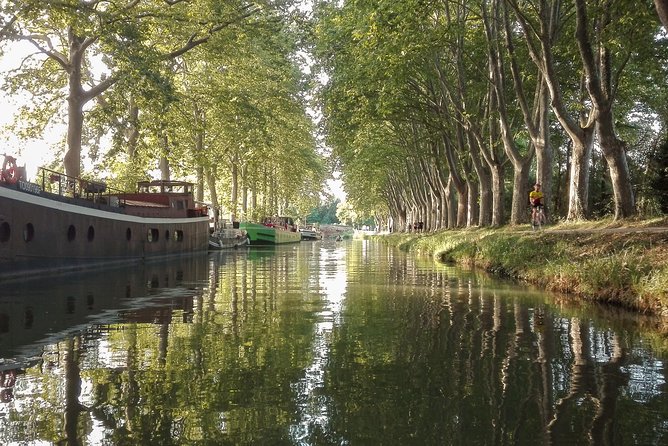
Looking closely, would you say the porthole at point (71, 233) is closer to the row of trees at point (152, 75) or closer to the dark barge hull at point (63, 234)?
the dark barge hull at point (63, 234)

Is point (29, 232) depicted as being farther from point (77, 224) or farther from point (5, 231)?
point (77, 224)

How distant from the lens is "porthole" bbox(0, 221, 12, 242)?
606 inches

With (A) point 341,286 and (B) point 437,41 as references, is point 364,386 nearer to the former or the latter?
(A) point 341,286

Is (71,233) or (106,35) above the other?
(106,35)

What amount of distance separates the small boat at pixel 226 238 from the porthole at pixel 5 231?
24.4 m

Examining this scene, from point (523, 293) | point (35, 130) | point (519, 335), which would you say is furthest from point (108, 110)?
point (519, 335)

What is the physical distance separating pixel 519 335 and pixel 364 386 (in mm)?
3100

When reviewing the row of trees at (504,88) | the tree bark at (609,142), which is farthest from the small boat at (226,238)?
the tree bark at (609,142)

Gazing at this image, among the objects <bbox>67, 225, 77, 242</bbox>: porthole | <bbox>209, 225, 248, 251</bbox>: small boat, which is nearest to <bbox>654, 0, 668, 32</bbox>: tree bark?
<bbox>67, 225, 77, 242</bbox>: porthole

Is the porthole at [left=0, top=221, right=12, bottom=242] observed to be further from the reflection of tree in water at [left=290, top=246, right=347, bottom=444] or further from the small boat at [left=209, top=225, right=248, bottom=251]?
the small boat at [left=209, top=225, right=248, bottom=251]

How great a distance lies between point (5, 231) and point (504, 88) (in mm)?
16567

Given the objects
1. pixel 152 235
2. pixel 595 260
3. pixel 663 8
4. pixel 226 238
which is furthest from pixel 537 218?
pixel 226 238

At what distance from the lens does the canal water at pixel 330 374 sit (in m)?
4.02

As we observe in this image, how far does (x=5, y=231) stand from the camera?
1557cm
